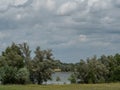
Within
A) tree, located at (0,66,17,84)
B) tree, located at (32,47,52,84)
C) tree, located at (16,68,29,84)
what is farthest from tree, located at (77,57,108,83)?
tree, located at (0,66,17,84)

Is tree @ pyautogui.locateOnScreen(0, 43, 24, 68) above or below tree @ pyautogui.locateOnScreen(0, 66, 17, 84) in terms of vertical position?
above

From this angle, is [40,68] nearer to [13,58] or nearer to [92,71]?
[13,58]

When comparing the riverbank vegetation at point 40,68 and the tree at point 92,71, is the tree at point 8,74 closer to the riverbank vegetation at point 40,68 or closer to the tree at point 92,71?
the riverbank vegetation at point 40,68

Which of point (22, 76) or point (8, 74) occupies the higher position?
point (8, 74)

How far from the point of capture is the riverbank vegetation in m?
88.8

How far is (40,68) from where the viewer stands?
312ft

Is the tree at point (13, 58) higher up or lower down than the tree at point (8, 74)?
higher up

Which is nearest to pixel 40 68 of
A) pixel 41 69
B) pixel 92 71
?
pixel 41 69

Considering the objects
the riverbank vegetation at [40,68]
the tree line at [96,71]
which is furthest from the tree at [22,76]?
the tree line at [96,71]

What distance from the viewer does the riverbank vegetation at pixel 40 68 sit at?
8875cm

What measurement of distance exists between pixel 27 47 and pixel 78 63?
2136 centimetres

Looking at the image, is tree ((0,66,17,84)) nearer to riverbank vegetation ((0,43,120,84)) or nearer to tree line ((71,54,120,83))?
riverbank vegetation ((0,43,120,84))

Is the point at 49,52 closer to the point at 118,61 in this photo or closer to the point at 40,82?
the point at 40,82

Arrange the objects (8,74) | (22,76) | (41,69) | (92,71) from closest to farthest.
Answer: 1. (22,76)
2. (8,74)
3. (41,69)
4. (92,71)
